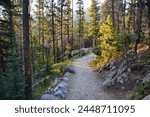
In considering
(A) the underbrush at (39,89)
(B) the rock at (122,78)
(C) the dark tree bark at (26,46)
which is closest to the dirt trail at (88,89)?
(B) the rock at (122,78)

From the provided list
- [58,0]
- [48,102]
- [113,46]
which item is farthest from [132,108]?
[58,0]

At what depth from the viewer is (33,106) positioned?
916cm

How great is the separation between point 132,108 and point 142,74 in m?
10.1

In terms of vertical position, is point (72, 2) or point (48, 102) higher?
point (72, 2)

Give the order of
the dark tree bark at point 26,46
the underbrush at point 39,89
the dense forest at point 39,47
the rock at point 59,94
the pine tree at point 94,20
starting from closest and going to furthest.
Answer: the dense forest at point 39,47, the dark tree bark at point 26,46, the rock at point 59,94, the underbrush at point 39,89, the pine tree at point 94,20

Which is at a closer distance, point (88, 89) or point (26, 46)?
point (26, 46)

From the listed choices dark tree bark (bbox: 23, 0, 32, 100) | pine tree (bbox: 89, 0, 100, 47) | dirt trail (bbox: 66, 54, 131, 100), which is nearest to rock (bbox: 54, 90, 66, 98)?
dirt trail (bbox: 66, 54, 131, 100)

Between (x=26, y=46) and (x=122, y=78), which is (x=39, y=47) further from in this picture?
(x=26, y=46)

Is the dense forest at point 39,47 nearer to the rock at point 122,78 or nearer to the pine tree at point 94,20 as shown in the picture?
the pine tree at point 94,20

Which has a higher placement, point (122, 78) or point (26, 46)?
point (26, 46)

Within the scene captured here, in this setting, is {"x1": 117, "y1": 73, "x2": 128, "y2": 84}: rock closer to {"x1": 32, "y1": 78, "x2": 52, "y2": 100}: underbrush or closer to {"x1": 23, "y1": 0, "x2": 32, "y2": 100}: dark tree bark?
{"x1": 32, "y1": 78, "x2": 52, "y2": 100}: underbrush

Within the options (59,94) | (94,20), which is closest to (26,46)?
(59,94)

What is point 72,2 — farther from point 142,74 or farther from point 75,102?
point 75,102

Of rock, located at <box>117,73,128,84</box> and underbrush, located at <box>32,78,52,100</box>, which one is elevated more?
rock, located at <box>117,73,128,84</box>
